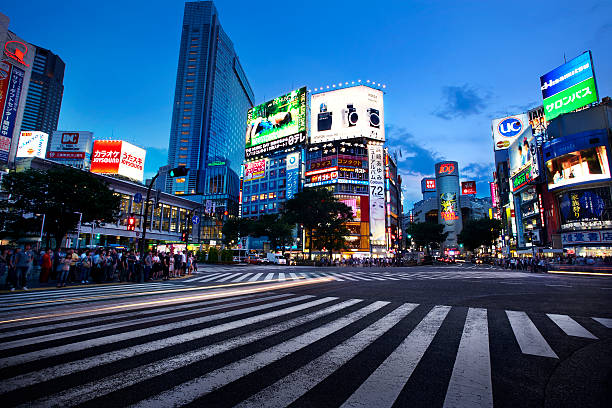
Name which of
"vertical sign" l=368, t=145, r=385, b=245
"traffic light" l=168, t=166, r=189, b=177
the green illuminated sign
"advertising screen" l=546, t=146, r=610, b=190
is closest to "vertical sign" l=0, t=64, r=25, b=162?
"traffic light" l=168, t=166, r=189, b=177

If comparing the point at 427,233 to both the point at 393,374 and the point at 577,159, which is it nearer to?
the point at 577,159

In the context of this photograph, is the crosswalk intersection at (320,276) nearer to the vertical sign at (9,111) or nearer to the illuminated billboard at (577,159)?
the illuminated billboard at (577,159)

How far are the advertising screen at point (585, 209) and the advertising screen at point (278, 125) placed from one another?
5598 centimetres

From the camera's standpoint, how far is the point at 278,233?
58219 mm

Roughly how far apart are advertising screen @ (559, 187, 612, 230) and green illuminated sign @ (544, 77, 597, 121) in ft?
→ 46.7

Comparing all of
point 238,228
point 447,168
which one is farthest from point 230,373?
point 447,168

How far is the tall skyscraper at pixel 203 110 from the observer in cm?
13150

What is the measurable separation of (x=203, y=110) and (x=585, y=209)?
136469 millimetres

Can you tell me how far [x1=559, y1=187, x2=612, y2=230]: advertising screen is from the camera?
47375 millimetres

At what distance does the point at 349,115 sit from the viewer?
249 ft

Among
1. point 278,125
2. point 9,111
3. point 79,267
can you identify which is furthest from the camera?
point 278,125

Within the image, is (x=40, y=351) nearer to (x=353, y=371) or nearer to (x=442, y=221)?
(x=353, y=371)

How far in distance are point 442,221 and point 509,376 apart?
15529 centimetres

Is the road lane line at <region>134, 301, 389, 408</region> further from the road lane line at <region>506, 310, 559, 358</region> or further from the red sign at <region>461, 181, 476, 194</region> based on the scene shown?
the red sign at <region>461, 181, 476, 194</region>
